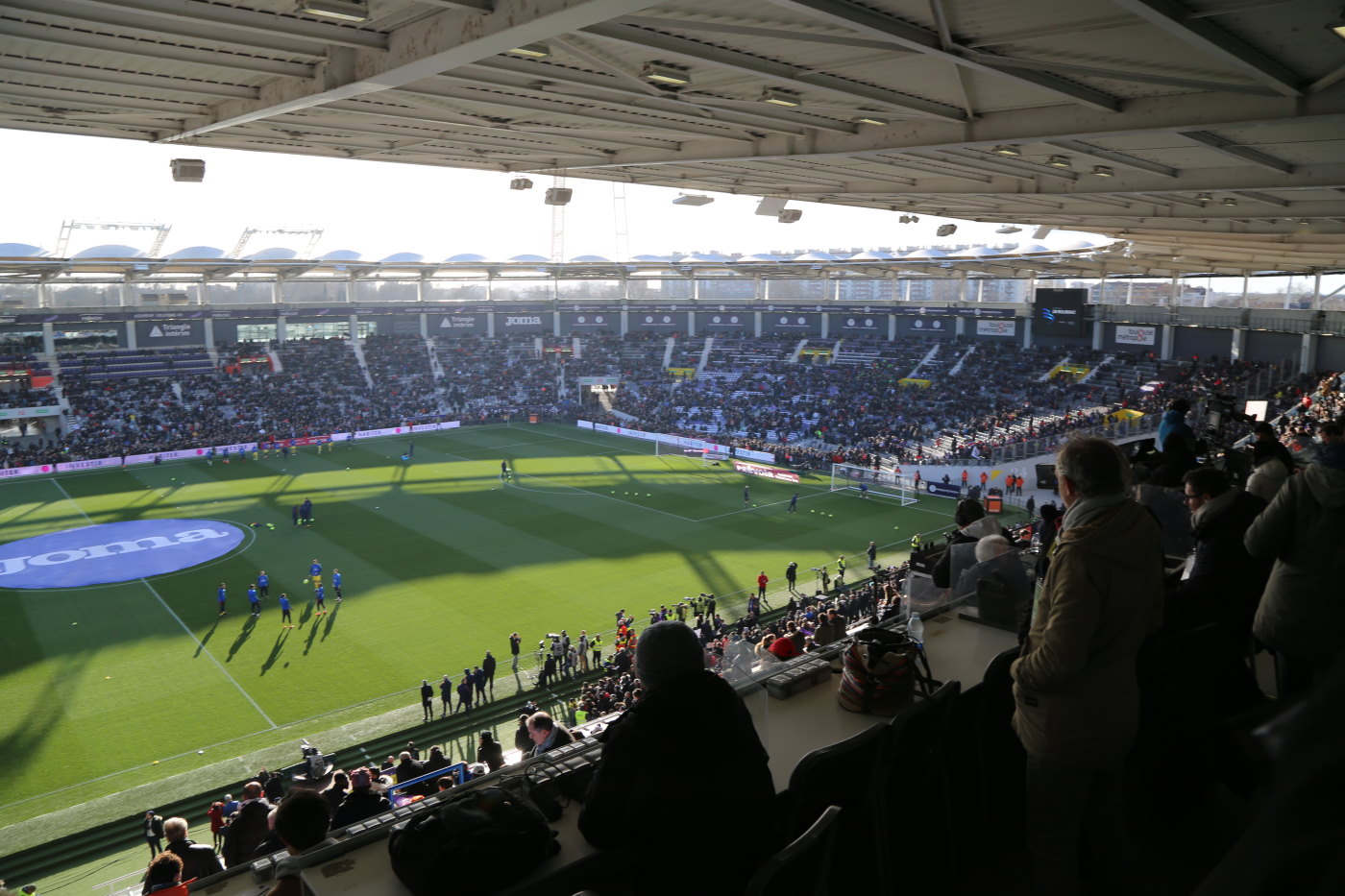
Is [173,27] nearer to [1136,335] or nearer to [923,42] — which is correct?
[923,42]

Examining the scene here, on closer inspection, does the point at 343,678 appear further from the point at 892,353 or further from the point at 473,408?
the point at 892,353

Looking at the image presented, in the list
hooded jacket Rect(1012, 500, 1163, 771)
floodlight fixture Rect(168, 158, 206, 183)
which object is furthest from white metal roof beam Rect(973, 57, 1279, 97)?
floodlight fixture Rect(168, 158, 206, 183)

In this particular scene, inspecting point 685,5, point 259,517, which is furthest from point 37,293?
point 685,5

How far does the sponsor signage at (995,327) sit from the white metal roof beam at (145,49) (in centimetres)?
5286

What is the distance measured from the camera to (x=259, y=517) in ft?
108

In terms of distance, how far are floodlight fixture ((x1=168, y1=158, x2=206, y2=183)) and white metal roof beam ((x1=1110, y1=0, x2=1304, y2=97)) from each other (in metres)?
11.4

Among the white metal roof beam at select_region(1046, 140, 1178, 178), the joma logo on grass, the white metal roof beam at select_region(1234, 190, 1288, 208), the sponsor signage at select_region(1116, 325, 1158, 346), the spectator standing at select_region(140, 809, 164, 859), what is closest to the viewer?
the white metal roof beam at select_region(1046, 140, 1178, 178)

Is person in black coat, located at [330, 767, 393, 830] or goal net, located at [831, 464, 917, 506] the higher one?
person in black coat, located at [330, 767, 393, 830]

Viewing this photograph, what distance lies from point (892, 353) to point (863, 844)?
191 feet

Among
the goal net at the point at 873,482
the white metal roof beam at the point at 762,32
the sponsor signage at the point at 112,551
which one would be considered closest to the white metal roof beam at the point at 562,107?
the white metal roof beam at the point at 762,32

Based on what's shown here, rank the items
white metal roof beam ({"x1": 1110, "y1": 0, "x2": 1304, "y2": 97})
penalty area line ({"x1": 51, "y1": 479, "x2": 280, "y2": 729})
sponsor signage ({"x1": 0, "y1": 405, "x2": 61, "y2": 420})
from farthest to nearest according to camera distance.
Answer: sponsor signage ({"x1": 0, "y1": 405, "x2": 61, "y2": 420}), penalty area line ({"x1": 51, "y1": 479, "x2": 280, "y2": 729}), white metal roof beam ({"x1": 1110, "y1": 0, "x2": 1304, "y2": 97})

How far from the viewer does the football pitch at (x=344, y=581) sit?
57.8 feet

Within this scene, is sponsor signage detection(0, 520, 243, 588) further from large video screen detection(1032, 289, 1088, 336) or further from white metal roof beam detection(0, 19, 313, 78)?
large video screen detection(1032, 289, 1088, 336)

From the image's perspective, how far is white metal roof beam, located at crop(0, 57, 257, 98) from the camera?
28.2 ft
